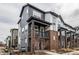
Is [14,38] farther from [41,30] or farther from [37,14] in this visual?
[37,14]

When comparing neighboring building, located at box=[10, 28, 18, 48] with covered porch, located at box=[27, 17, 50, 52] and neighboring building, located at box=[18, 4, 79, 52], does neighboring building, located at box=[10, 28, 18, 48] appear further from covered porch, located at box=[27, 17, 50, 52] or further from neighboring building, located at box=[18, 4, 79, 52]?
covered porch, located at box=[27, 17, 50, 52]

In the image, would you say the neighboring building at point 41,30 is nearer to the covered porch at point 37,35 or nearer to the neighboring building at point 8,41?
the covered porch at point 37,35

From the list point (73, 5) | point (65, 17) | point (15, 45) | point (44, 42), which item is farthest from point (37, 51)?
point (73, 5)

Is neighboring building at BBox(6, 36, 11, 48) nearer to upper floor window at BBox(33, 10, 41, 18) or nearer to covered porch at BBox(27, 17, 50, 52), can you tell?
covered porch at BBox(27, 17, 50, 52)

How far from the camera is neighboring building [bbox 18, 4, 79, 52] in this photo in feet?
11.0

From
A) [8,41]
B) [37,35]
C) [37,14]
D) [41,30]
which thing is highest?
[37,14]

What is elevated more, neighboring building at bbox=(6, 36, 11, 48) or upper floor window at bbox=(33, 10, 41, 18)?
upper floor window at bbox=(33, 10, 41, 18)

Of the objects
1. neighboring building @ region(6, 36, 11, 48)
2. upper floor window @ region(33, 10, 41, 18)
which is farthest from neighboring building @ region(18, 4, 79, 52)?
neighboring building @ region(6, 36, 11, 48)

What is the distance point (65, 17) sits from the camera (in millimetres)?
3434

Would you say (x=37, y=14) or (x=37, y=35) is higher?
(x=37, y=14)

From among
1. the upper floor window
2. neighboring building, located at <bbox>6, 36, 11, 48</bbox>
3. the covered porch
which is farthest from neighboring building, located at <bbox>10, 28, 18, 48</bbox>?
the upper floor window

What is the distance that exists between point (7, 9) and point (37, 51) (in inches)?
42.7

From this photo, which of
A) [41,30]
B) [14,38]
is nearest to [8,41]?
[14,38]

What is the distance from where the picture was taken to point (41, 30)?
3.39m
